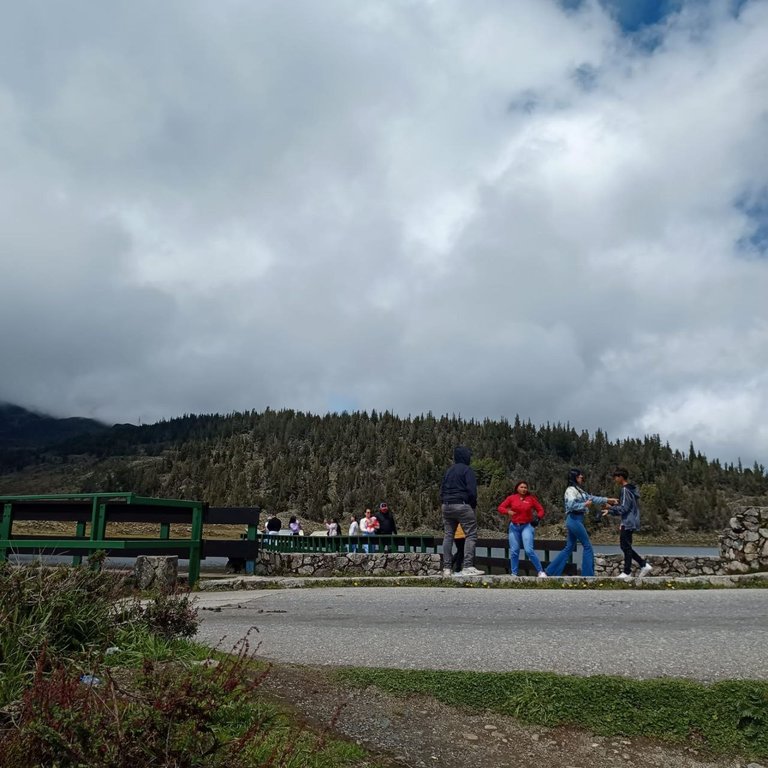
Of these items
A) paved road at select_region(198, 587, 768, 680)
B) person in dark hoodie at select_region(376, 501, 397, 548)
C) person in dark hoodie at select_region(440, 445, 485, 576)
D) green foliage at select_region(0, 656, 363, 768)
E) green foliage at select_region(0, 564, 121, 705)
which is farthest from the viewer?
person in dark hoodie at select_region(376, 501, 397, 548)

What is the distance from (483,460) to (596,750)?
15240 centimetres

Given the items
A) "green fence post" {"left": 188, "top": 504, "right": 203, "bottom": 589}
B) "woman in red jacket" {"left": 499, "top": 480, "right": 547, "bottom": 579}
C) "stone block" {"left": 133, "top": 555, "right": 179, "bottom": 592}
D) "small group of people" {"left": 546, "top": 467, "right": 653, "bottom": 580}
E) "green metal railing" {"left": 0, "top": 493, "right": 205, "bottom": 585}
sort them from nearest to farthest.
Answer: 1. "stone block" {"left": 133, "top": 555, "right": 179, "bottom": 592}
2. "green metal railing" {"left": 0, "top": 493, "right": 205, "bottom": 585}
3. "green fence post" {"left": 188, "top": 504, "right": 203, "bottom": 589}
4. "small group of people" {"left": 546, "top": 467, "right": 653, "bottom": 580}
5. "woman in red jacket" {"left": 499, "top": 480, "right": 547, "bottom": 579}

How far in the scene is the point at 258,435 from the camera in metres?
185

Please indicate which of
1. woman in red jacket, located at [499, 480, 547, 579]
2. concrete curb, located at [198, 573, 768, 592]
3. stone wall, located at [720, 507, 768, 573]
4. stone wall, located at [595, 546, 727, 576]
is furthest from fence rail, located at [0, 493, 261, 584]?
stone wall, located at [720, 507, 768, 573]

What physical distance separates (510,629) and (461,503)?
571 cm

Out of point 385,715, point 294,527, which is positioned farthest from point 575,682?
point 294,527

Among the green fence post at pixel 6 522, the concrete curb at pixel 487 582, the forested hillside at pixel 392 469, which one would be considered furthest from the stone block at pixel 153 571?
the forested hillside at pixel 392 469

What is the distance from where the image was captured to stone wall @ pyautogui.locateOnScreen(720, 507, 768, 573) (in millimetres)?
14062

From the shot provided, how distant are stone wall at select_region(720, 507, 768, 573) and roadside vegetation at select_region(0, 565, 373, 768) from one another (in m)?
12.6

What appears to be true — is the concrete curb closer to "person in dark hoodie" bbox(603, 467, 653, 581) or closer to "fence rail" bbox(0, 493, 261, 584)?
"fence rail" bbox(0, 493, 261, 584)

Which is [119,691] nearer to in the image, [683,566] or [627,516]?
[627,516]

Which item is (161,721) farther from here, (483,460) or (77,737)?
(483,460)

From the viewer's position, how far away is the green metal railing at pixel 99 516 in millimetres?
9867

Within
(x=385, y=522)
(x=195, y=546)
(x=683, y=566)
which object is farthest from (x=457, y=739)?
(x=385, y=522)
